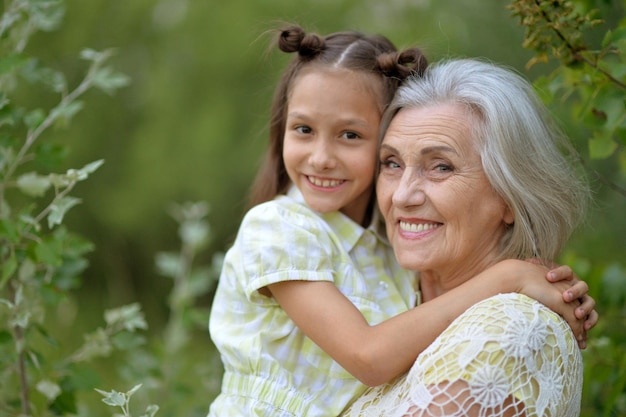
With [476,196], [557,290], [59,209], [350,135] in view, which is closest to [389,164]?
[350,135]

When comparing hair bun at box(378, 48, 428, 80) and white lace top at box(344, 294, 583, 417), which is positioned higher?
hair bun at box(378, 48, 428, 80)

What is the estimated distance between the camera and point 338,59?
277 cm

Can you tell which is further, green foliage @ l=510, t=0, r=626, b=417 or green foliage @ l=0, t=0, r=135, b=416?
green foliage @ l=0, t=0, r=135, b=416

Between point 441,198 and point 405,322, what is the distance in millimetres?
381

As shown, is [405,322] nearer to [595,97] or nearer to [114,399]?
[114,399]

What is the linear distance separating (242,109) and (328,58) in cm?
612

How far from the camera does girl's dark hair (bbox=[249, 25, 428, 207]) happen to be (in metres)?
2.75

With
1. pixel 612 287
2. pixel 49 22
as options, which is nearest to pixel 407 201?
pixel 612 287

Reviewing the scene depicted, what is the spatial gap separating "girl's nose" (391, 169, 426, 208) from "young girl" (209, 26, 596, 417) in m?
0.26

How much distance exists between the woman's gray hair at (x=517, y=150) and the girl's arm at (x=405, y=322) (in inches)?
6.1

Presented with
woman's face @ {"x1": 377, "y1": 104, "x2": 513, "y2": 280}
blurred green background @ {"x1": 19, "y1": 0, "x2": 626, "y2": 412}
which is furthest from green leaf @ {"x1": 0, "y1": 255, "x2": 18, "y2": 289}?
blurred green background @ {"x1": 19, "y1": 0, "x2": 626, "y2": 412}

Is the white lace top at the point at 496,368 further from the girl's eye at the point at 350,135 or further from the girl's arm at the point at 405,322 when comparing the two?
the girl's eye at the point at 350,135

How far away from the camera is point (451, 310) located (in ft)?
7.61

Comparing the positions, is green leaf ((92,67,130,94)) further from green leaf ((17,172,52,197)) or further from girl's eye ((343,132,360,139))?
girl's eye ((343,132,360,139))
